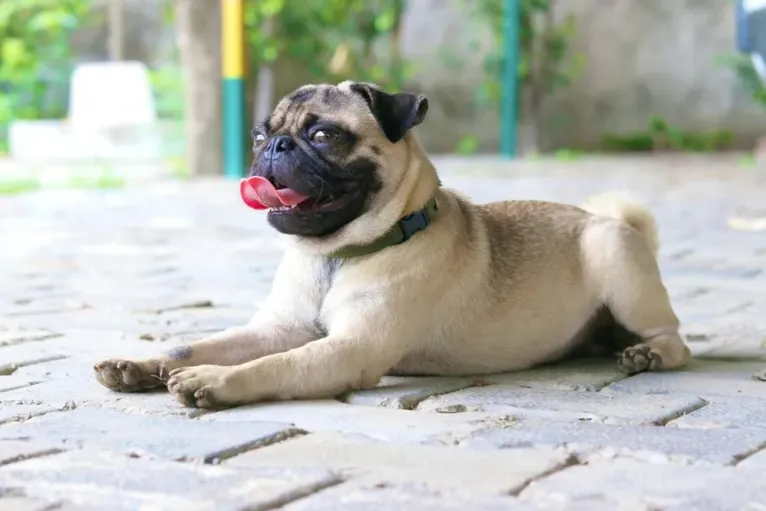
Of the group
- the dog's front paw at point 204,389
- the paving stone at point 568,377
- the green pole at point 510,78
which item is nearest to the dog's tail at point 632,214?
the paving stone at point 568,377

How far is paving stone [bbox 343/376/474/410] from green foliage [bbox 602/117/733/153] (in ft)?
46.6

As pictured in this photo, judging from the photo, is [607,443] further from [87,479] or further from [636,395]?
[87,479]

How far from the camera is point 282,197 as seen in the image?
3465mm

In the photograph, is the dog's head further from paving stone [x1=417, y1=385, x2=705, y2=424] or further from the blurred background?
the blurred background

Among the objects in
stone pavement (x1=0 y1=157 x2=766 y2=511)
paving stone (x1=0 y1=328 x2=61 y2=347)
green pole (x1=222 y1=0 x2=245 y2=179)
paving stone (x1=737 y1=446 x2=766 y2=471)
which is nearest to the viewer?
stone pavement (x1=0 y1=157 x2=766 y2=511)

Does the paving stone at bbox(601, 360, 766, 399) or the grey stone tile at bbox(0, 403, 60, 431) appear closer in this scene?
the grey stone tile at bbox(0, 403, 60, 431)

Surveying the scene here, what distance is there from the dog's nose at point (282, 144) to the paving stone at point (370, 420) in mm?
745

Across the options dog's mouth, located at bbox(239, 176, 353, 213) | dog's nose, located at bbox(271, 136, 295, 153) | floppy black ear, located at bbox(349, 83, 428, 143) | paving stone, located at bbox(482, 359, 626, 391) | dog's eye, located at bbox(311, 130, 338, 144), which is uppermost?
floppy black ear, located at bbox(349, 83, 428, 143)

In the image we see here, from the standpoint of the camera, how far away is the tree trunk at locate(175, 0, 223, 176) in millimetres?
12594

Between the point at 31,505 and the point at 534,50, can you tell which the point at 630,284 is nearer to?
the point at 31,505

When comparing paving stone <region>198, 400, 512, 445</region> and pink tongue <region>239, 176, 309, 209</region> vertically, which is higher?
pink tongue <region>239, 176, 309, 209</region>

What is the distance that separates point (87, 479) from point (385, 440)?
0.72 meters

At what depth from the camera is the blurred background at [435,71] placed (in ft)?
50.2

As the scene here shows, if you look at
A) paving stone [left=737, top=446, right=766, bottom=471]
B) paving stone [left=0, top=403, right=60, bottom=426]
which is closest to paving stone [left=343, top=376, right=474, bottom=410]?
paving stone [left=0, top=403, right=60, bottom=426]
